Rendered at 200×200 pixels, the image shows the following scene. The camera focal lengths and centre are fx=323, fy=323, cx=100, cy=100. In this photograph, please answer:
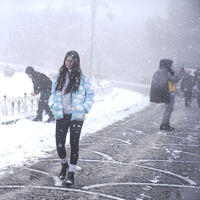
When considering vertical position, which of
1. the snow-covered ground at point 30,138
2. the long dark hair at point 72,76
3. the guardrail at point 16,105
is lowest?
the snow-covered ground at point 30,138

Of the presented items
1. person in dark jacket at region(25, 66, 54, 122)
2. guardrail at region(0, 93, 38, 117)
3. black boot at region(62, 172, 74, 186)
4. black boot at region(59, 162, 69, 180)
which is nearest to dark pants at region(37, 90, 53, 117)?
person in dark jacket at region(25, 66, 54, 122)

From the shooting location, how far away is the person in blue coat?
15.2ft

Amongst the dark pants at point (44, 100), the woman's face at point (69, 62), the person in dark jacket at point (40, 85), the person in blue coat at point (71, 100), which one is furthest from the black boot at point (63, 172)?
the dark pants at point (44, 100)

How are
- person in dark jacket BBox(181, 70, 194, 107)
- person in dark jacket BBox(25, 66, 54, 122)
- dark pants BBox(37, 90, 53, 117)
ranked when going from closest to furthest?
person in dark jacket BBox(25, 66, 54, 122), dark pants BBox(37, 90, 53, 117), person in dark jacket BBox(181, 70, 194, 107)

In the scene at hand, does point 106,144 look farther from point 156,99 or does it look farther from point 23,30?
point 23,30

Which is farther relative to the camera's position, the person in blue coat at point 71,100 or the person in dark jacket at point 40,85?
the person in dark jacket at point 40,85

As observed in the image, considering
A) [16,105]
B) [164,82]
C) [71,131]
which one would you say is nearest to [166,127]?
[164,82]

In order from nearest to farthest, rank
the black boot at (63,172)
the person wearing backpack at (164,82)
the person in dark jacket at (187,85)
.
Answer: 1. the black boot at (63,172)
2. the person wearing backpack at (164,82)
3. the person in dark jacket at (187,85)

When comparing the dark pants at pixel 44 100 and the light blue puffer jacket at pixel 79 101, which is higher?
the light blue puffer jacket at pixel 79 101

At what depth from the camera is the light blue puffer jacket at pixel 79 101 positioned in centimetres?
460

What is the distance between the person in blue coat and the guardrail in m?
6.33

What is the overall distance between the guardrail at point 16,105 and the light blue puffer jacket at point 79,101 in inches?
250

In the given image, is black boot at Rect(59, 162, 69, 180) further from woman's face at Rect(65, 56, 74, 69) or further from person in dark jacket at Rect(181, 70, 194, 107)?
person in dark jacket at Rect(181, 70, 194, 107)

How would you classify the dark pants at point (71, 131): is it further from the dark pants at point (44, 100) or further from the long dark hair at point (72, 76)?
the dark pants at point (44, 100)
